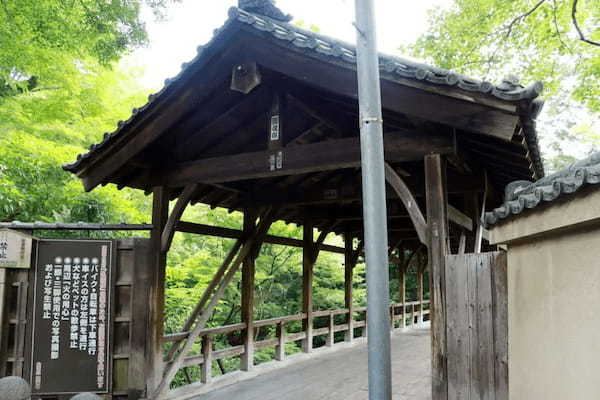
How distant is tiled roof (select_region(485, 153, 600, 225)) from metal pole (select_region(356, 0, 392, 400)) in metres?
0.78

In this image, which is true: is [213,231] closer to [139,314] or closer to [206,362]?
[139,314]

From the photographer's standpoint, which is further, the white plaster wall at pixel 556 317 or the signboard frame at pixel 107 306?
the signboard frame at pixel 107 306

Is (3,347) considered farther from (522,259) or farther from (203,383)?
(522,259)

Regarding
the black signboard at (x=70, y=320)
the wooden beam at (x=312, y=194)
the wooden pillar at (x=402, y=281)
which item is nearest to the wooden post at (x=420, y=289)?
the wooden pillar at (x=402, y=281)

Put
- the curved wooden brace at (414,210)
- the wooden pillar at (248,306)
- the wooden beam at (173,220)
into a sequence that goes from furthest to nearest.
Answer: the wooden pillar at (248,306) < the wooden beam at (173,220) < the curved wooden brace at (414,210)

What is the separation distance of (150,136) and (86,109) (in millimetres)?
4205

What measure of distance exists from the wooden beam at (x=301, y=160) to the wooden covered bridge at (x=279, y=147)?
0.04ft

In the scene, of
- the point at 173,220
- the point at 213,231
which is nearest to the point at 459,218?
the point at 213,231

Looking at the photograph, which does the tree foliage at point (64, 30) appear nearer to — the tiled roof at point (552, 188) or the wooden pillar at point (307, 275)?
the wooden pillar at point (307, 275)

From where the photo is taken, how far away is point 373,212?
84.5 inches

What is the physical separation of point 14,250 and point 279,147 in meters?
2.87

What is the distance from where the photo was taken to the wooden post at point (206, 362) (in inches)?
243

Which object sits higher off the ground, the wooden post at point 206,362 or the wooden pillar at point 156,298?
the wooden pillar at point 156,298

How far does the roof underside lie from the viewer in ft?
11.4
